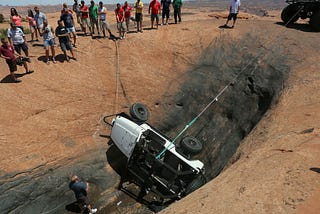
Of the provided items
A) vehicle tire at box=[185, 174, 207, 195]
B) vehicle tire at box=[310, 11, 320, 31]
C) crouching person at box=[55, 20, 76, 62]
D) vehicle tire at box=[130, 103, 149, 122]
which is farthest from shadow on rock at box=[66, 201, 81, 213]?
vehicle tire at box=[310, 11, 320, 31]

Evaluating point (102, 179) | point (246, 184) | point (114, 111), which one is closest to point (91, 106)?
point (114, 111)

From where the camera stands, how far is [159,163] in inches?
341

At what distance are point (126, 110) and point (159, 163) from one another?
17.3 feet

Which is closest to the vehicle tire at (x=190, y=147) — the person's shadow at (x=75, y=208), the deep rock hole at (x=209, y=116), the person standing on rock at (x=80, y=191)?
the deep rock hole at (x=209, y=116)

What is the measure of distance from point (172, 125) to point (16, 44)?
811 centimetres

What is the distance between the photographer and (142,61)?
15.8 metres

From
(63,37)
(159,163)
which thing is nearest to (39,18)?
(63,37)

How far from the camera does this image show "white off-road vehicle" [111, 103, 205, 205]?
886 centimetres

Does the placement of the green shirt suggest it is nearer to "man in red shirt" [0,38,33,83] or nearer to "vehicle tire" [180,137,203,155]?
"man in red shirt" [0,38,33,83]

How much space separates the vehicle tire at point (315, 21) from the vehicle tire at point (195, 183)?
1347 centimetres

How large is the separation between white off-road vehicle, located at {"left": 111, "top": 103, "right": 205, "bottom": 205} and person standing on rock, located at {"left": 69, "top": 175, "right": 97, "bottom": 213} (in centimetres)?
163

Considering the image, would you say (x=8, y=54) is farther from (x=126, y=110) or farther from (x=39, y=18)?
(x=126, y=110)

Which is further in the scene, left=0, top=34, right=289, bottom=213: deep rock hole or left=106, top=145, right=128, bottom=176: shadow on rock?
left=106, top=145, right=128, bottom=176: shadow on rock

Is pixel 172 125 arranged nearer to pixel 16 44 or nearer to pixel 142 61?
pixel 142 61
